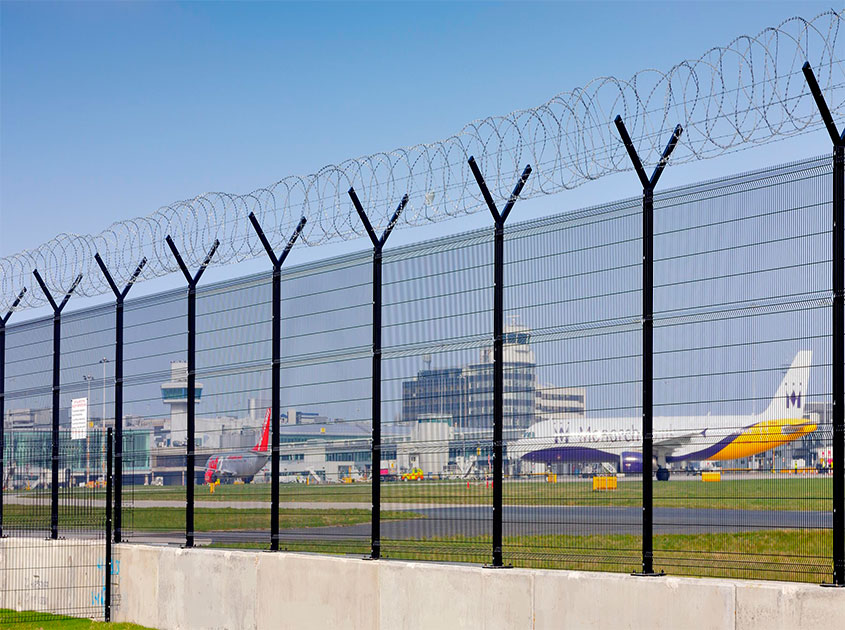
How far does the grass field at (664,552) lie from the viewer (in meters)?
8.81

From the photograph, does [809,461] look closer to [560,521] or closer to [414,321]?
[560,521]

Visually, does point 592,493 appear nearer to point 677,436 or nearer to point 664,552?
point 677,436

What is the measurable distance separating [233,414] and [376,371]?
9.29ft

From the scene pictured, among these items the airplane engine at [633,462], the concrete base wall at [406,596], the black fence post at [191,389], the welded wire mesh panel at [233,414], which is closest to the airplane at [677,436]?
the airplane engine at [633,462]

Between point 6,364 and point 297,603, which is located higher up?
point 6,364

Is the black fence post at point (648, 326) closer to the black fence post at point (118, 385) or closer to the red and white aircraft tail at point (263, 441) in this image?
the red and white aircraft tail at point (263, 441)

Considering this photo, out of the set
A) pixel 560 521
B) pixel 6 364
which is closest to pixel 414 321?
pixel 560 521

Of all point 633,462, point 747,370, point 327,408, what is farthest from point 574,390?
point 327,408

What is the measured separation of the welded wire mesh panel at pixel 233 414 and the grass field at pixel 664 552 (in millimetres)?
1725

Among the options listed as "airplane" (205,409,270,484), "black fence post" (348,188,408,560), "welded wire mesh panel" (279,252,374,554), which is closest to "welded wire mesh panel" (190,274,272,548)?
"airplane" (205,409,270,484)

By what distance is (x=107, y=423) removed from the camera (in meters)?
17.1

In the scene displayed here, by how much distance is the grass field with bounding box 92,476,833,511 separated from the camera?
8711mm

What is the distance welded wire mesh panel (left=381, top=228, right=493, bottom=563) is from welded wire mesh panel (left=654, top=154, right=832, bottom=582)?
6.42ft

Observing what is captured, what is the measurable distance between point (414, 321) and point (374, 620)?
2.86 metres
